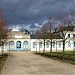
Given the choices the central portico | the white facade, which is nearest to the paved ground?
the white facade

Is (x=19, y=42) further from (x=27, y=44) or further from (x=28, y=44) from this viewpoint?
(x=28, y=44)

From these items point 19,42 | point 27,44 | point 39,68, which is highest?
point 19,42

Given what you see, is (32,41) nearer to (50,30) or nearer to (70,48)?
(70,48)

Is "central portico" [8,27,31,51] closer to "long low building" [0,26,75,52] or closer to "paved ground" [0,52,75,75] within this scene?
"long low building" [0,26,75,52]

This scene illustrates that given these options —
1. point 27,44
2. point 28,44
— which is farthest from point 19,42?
point 28,44

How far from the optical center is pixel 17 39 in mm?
86812

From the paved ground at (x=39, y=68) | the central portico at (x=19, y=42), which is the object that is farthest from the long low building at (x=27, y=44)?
the paved ground at (x=39, y=68)

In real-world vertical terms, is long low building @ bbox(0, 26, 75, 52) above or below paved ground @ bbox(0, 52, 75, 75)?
above

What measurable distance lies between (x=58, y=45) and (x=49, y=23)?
31.2 metres

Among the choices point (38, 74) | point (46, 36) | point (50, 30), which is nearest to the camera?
point (38, 74)

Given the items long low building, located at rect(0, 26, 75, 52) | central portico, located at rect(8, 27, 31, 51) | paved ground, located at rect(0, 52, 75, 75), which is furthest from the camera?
central portico, located at rect(8, 27, 31, 51)

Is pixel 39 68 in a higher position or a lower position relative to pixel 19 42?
lower

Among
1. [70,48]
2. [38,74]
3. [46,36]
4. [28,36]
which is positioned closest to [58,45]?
[70,48]

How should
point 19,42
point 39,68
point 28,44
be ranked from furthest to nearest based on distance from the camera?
point 19,42 → point 28,44 → point 39,68
